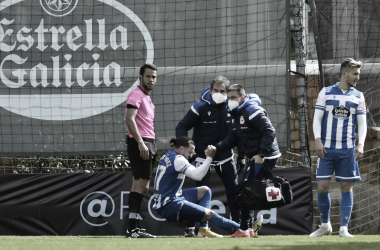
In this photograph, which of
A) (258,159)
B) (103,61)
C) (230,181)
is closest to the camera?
(258,159)

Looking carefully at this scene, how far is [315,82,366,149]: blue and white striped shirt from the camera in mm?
6633

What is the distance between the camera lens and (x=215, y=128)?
23.2 ft

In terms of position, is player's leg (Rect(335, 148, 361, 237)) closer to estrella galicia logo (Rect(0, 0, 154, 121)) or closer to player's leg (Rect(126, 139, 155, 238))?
player's leg (Rect(126, 139, 155, 238))

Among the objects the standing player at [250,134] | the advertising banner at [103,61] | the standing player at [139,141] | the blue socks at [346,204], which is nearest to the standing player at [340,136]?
the blue socks at [346,204]

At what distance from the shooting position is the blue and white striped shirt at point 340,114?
663 cm

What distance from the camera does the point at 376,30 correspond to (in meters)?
7.95

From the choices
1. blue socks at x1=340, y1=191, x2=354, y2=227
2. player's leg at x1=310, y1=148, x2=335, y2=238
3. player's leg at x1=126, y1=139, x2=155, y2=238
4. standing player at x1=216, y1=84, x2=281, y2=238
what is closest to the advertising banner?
player's leg at x1=126, y1=139, x2=155, y2=238

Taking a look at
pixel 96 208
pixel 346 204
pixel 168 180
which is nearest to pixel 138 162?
pixel 168 180

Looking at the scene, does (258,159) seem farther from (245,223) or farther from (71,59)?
(71,59)

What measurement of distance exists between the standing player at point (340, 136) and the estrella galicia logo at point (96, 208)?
98.3 inches

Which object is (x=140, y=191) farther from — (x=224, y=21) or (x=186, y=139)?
(x=224, y=21)

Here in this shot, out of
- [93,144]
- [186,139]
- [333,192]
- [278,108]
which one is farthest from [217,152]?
[333,192]

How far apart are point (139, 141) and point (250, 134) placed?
1.10m

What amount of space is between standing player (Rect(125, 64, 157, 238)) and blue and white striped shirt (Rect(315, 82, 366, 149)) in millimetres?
1774
